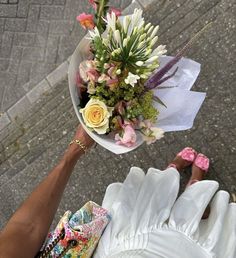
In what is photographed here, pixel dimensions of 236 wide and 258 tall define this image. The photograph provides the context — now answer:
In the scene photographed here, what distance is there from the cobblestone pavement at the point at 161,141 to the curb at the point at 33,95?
59mm

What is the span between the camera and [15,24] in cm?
422

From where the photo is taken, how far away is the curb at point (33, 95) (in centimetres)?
393

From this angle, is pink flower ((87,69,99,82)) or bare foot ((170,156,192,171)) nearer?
pink flower ((87,69,99,82))

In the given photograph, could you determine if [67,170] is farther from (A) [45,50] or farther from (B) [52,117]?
(A) [45,50]

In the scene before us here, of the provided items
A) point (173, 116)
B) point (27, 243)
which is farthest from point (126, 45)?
point (27, 243)

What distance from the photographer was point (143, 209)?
2.35 m

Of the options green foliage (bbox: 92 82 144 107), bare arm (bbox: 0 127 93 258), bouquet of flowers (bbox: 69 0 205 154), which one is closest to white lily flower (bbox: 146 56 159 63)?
bouquet of flowers (bbox: 69 0 205 154)

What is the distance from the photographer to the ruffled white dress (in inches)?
82.2

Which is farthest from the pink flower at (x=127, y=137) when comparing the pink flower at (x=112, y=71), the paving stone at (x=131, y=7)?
the paving stone at (x=131, y=7)

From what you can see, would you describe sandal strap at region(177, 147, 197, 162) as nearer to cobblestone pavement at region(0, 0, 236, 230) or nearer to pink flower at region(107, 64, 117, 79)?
cobblestone pavement at region(0, 0, 236, 230)

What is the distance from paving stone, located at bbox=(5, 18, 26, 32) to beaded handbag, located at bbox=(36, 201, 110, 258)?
96.7 inches

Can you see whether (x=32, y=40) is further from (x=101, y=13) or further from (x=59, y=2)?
(x=101, y=13)

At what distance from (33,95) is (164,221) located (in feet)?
6.95

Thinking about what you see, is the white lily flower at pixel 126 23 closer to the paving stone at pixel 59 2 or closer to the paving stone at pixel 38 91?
the paving stone at pixel 38 91
